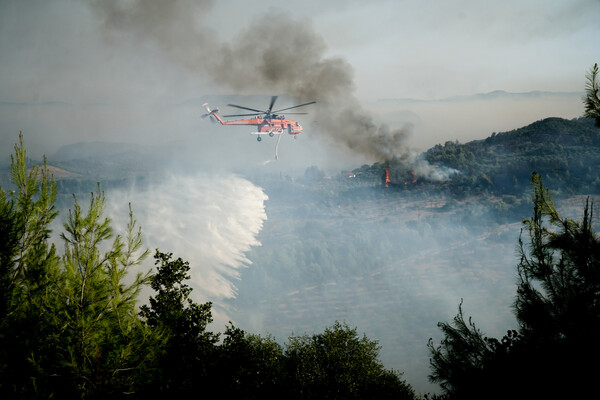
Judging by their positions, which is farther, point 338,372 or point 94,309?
point 338,372

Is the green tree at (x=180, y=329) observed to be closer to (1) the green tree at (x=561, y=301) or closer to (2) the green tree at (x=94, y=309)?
(2) the green tree at (x=94, y=309)

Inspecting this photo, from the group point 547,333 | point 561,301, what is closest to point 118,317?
point 547,333

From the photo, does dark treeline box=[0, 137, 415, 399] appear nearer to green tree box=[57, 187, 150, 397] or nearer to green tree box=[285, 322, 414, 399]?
green tree box=[57, 187, 150, 397]

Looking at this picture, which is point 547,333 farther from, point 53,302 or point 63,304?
point 53,302

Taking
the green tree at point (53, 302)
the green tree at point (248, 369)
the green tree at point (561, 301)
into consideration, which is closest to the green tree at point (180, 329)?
the green tree at point (248, 369)

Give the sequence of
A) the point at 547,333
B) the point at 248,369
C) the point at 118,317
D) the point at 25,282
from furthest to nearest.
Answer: the point at 248,369, the point at 118,317, the point at 25,282, the point at 547,333

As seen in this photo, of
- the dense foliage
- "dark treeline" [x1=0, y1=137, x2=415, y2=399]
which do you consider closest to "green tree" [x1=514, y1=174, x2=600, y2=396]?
the dense foliage

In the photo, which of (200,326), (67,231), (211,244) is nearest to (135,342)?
(67,231)

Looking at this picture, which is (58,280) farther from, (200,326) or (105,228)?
(200,326)
